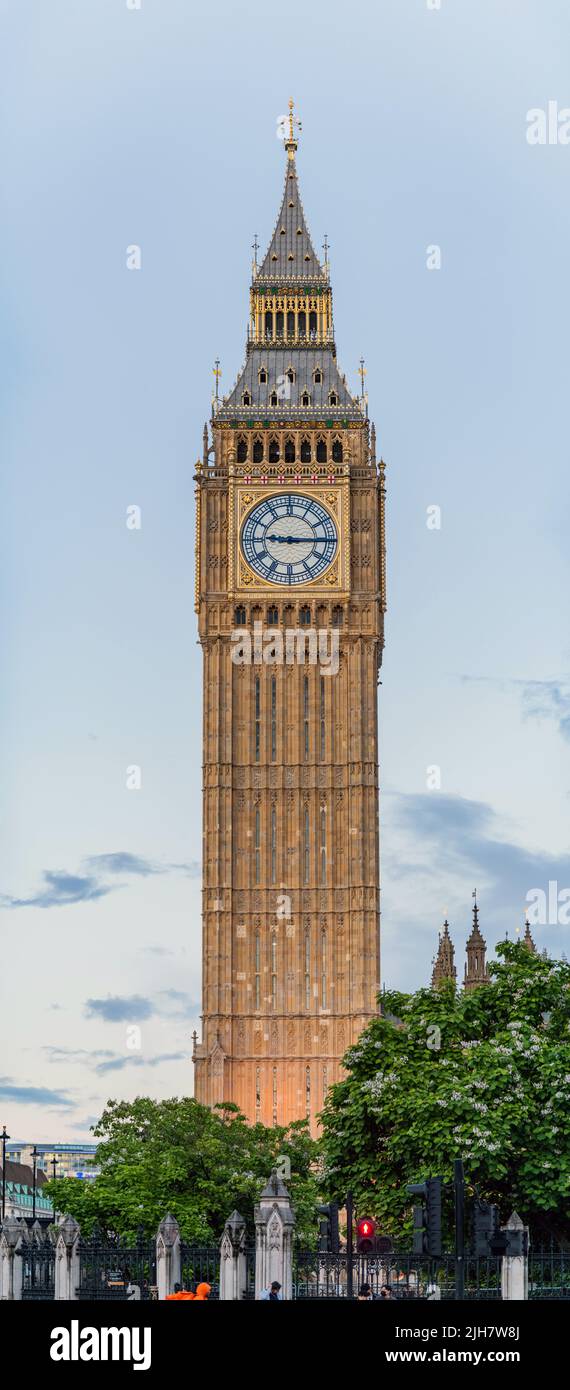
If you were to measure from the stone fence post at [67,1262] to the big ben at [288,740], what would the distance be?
2171 inches

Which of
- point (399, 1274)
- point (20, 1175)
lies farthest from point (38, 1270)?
point (20, 1175)

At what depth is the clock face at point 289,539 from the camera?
10888 centimetres

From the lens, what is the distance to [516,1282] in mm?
41625

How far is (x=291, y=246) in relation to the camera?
4678 inches

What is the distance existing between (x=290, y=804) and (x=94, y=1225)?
40.2m

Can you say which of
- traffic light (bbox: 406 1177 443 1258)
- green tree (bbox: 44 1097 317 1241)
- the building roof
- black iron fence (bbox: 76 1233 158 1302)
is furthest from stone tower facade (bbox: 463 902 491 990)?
the building roof

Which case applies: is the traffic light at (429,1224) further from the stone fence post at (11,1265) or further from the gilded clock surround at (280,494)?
the gilded clock surround at (280,494)

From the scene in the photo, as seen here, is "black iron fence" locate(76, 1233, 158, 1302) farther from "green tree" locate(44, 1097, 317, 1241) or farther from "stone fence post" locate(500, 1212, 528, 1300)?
"green tree" locate(44, 1097, 317, 1241)

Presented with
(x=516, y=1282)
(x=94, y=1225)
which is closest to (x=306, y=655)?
(x=94, y=1225)

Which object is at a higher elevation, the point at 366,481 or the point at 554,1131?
the point at 366,481

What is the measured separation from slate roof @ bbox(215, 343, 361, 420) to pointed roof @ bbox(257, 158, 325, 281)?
409 cm

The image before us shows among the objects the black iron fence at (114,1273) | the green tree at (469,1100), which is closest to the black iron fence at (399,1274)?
the black iron fence at (114,1273)
